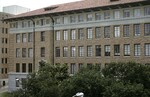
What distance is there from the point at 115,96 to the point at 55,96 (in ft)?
19.2

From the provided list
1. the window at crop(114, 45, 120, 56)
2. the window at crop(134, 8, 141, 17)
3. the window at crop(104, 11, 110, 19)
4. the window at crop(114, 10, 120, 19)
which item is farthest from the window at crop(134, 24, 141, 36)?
the window at crop(104, 11, 110, 19)

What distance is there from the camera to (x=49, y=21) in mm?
63156

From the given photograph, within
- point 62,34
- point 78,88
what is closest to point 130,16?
point 62,34

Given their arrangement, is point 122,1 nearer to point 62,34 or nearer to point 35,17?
point 62,34

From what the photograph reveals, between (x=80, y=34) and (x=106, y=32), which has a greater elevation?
(x=106, y=32)

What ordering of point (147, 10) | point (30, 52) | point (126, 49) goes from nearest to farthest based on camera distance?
point (147, 10), point (126, 49), point (30, 52)

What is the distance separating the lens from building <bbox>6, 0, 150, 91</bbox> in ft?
172

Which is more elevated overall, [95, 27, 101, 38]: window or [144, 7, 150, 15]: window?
[144, 7, 150, 15]: window

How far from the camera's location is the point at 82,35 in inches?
2320

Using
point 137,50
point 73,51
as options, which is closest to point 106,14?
point 137,50

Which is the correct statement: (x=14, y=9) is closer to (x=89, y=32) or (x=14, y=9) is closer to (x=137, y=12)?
(x=89, y=32)

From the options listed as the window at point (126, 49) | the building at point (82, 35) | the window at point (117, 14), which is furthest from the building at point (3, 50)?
the window at point (126, 49)

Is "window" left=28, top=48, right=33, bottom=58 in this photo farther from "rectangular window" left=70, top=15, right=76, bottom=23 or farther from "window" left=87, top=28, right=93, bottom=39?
"window" left=87, top=28, right=93, bottom=39

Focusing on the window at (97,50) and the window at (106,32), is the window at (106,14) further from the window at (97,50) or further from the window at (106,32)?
the window at (97,50)
